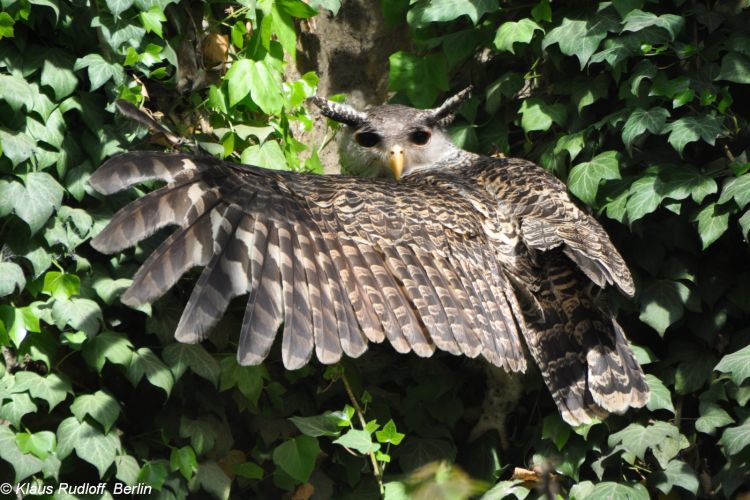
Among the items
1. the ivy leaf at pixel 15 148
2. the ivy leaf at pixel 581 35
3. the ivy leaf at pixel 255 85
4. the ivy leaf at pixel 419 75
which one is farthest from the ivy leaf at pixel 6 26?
the ivy leaf at pixel 581 35

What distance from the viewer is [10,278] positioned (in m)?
2.96

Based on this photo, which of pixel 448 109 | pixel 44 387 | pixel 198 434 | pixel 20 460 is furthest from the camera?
pixel 448 109

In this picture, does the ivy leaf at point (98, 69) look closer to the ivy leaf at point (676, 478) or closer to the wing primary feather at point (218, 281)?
the wing primary feather at point (218, 281)

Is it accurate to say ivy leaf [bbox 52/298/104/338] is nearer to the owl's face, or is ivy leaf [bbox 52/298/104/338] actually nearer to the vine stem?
the vine stem

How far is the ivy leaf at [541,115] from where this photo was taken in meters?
A: 3.72

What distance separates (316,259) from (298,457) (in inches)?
35.3

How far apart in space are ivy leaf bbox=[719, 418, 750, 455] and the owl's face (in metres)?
1.56

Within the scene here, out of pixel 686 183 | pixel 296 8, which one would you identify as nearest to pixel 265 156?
pixel 296 8

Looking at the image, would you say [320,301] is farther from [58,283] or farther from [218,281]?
[58,283]

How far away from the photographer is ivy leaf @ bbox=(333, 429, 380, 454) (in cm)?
330

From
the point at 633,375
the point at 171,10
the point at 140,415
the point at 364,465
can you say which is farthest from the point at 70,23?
the point at 633,375

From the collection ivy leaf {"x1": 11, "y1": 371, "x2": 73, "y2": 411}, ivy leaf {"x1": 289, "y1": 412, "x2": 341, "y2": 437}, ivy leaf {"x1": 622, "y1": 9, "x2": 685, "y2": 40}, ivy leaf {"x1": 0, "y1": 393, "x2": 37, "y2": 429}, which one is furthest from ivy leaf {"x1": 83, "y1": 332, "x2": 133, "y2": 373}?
ivy leaf {"x1": 622, "y1": 9, "x2": 685, "y2": 40}

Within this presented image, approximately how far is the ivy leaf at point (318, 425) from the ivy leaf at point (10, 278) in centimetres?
95

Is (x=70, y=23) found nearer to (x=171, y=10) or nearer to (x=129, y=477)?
(x=171, y=10)
